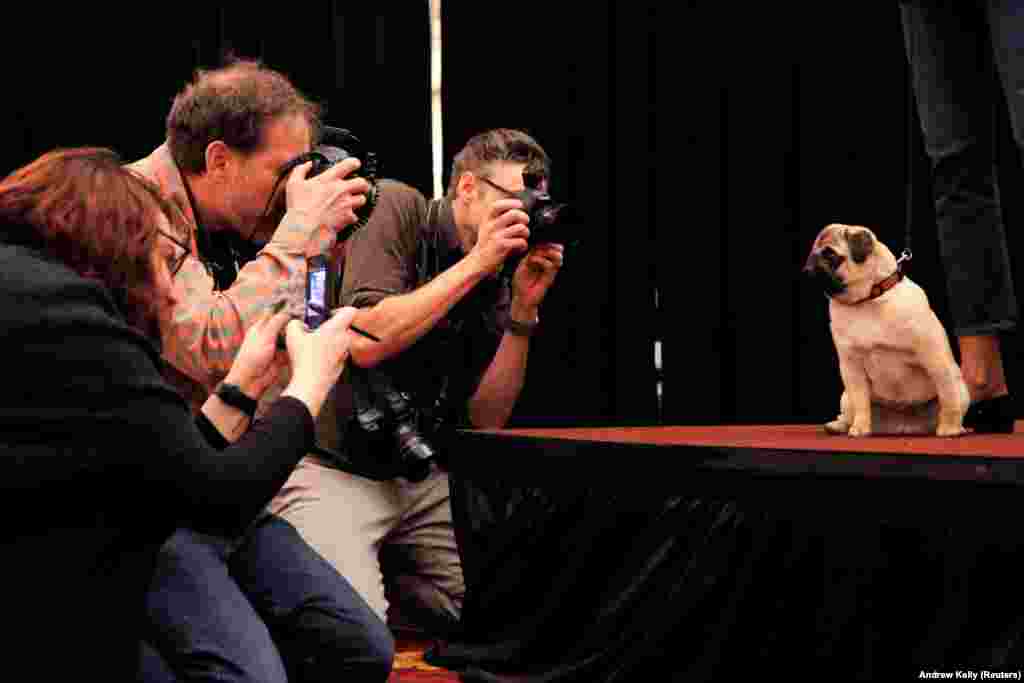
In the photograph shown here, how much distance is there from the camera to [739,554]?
4.87 feet

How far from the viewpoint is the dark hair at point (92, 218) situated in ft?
3.33

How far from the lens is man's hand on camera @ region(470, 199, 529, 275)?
1.96 m

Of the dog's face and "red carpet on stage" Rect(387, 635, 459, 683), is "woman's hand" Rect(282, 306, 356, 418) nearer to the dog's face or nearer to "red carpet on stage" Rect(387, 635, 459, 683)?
the dog's face

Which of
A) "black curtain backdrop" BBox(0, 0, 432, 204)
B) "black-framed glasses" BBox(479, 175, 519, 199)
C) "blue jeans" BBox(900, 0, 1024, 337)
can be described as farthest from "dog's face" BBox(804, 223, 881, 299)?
"black curtain backdrop" BBox(0, 0, 432, 204)

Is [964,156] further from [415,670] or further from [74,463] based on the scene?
[74,463]

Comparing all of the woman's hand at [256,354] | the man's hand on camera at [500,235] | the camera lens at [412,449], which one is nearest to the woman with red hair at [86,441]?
the woman's hand at [256,354]

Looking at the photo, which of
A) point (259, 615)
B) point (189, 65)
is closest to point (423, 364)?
point (259, 615)

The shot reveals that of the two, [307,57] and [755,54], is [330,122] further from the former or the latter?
[755,54]

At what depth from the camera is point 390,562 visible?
215 cm

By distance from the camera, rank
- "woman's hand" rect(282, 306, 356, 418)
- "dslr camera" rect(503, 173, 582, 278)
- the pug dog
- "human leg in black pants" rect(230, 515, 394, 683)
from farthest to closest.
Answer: "dslr camera" rect(503, 173, 582, 278) < the pug dog < "human leg in black pants" rect(230, 515, 394, 683) < "woman's hand" rect(282, 306, 356, 418)

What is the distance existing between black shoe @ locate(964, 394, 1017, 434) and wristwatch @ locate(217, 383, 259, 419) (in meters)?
1.09

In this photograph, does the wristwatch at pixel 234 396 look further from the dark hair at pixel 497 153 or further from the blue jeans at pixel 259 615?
the dark hair at pixel 497 153

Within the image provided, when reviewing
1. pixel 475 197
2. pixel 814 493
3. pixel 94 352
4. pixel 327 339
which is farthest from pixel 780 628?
pixel 475 197

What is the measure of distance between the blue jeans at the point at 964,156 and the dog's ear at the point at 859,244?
18 cm
